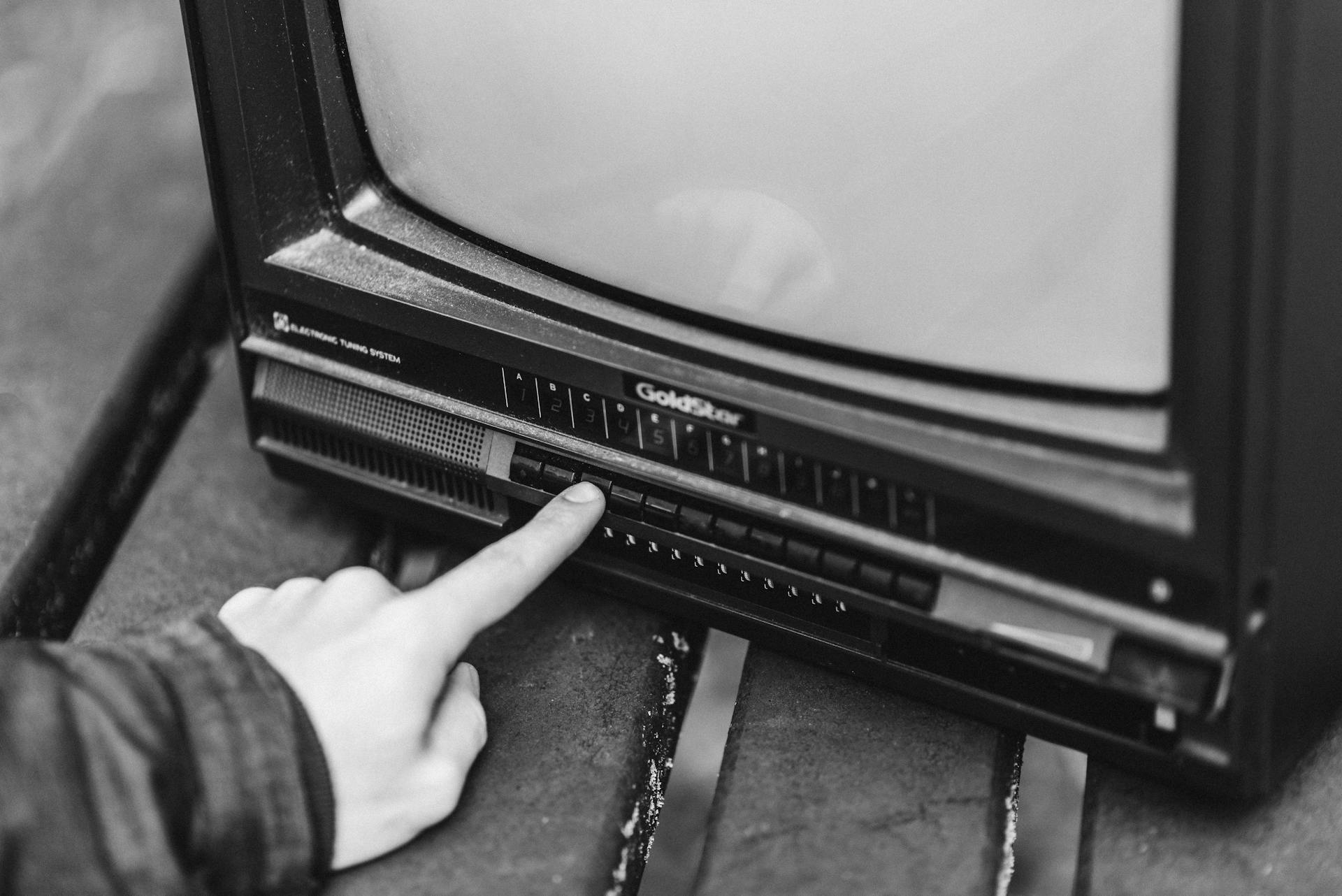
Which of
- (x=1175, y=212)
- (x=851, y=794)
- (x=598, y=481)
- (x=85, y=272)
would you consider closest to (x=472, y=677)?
(x=598, y=481)

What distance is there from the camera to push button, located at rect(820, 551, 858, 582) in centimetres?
86

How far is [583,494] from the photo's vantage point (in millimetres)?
944

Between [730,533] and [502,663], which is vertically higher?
[730,533]

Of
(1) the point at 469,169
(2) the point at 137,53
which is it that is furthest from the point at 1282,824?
(2) the point at 137,53

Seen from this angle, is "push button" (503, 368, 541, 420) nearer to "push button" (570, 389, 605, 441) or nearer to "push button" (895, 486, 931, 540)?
"push button" (570, 389, 605, 441)

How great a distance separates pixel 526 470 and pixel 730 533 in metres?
0.16

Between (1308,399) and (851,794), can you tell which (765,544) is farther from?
(1308,399)

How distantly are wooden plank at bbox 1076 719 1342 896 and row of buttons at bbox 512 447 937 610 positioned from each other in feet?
0.60

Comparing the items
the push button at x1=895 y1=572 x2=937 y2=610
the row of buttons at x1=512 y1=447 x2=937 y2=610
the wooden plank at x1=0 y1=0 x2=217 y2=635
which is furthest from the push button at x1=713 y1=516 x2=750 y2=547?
the wooden plank at x1=0 y1=0 x2=217 y2=635

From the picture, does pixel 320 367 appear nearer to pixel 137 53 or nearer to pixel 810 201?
pixel 810 201

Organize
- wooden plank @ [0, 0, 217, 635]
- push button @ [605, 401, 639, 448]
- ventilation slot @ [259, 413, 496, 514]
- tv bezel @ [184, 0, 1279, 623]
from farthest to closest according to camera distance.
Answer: wooden plank @ [0, 0, 217, 635], ventilation slot @ [259, 413, 496, 514], push button @ [605, 401, 639, 448], tv bezel @ [184, 0, 1279, 623]

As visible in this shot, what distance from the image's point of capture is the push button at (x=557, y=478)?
96cm

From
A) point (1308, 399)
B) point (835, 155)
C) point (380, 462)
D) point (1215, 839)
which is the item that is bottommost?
point (1215, 839)

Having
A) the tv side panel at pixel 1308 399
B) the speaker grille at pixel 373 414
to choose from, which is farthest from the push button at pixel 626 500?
the tv side panel at pixel 1308 399
